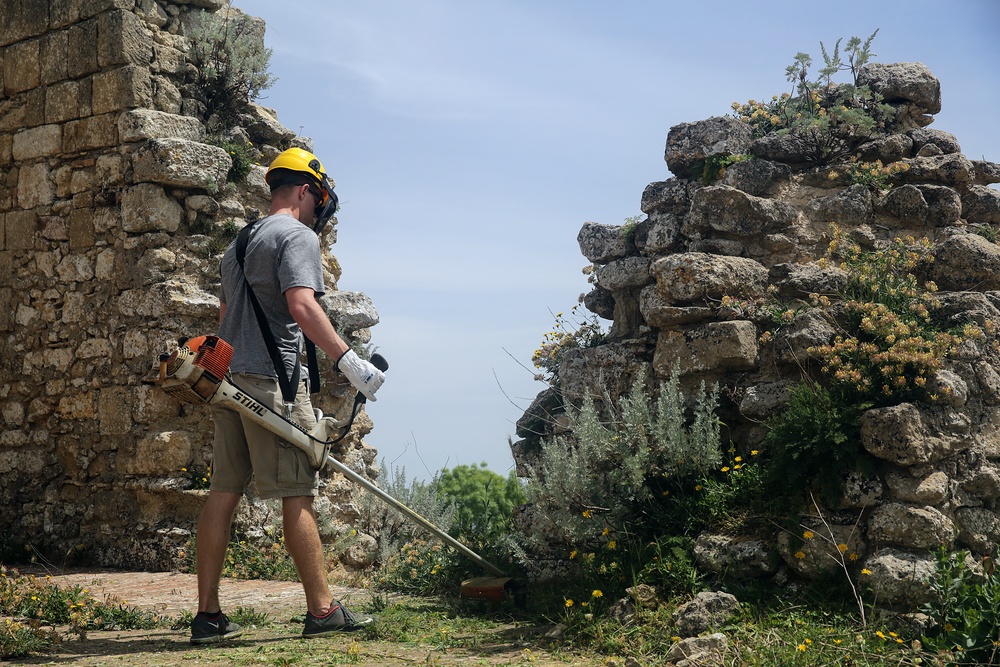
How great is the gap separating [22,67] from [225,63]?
4.99 ft

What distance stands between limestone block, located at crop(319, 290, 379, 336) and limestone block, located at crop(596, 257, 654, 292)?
179 cm

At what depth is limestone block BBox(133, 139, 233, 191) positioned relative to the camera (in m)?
6.42

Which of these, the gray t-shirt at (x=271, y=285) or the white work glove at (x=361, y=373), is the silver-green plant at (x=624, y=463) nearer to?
the white work glove at (x=361, y=373)

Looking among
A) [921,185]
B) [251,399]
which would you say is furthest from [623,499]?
[921,185]

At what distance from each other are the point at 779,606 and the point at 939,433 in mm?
1137

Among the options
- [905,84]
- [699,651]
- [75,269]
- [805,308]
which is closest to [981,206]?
[905,84]

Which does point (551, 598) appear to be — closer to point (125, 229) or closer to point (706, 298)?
point (706, 298)

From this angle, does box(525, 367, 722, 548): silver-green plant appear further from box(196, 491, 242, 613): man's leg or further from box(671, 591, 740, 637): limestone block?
box(196, 491, 242, 613): man's leg

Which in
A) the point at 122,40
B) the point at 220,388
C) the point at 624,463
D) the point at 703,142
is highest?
the point at 122,40

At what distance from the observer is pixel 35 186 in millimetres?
7027

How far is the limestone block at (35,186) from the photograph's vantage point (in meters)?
6.98

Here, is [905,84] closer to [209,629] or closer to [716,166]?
[716,166]

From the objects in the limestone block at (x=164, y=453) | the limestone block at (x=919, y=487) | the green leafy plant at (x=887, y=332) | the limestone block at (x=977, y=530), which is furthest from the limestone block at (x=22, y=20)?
the limestone block at (x=977, y=530)

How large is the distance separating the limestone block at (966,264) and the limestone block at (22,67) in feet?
20.4
